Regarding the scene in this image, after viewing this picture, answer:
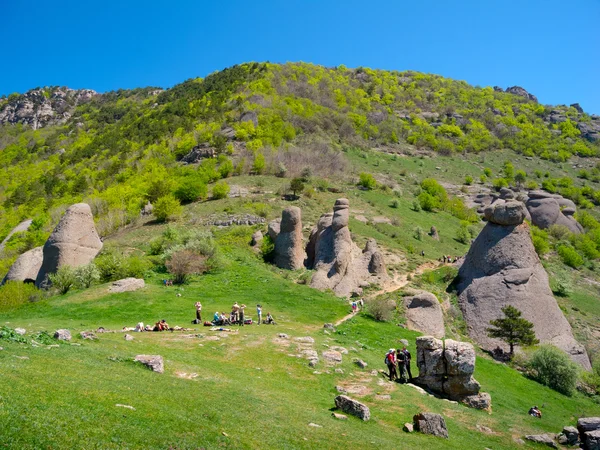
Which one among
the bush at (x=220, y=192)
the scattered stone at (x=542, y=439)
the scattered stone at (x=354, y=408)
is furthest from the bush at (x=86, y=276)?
the bush at (x=220, y=192)

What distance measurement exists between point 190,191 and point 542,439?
49833 mm

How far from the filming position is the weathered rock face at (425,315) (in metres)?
26.3

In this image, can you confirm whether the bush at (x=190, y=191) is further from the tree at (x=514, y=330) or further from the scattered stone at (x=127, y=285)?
the tree at (x=514, y=330)

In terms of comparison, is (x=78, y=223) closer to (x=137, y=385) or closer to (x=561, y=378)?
(x=137, y=385)

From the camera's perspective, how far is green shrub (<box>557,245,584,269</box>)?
54531 millimetres

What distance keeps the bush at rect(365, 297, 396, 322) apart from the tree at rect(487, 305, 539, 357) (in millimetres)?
6567

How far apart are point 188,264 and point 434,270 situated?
22026 mm

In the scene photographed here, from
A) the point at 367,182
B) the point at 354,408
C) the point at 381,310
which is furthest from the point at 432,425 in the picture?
the point at 367,182

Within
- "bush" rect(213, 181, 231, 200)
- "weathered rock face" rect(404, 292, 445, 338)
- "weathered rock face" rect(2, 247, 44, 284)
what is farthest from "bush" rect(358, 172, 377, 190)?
"weathered rock face" rect(2, 247, 44, 284)

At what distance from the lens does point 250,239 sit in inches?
1590

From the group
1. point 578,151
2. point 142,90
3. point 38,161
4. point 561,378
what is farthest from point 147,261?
point 142,90

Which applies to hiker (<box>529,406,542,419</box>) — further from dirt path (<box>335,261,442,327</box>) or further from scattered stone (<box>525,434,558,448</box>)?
dirt path (<box>335,261,442,327</box>)

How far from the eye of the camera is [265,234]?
40.3 meters

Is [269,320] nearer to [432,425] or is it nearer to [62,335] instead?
[62,335]
